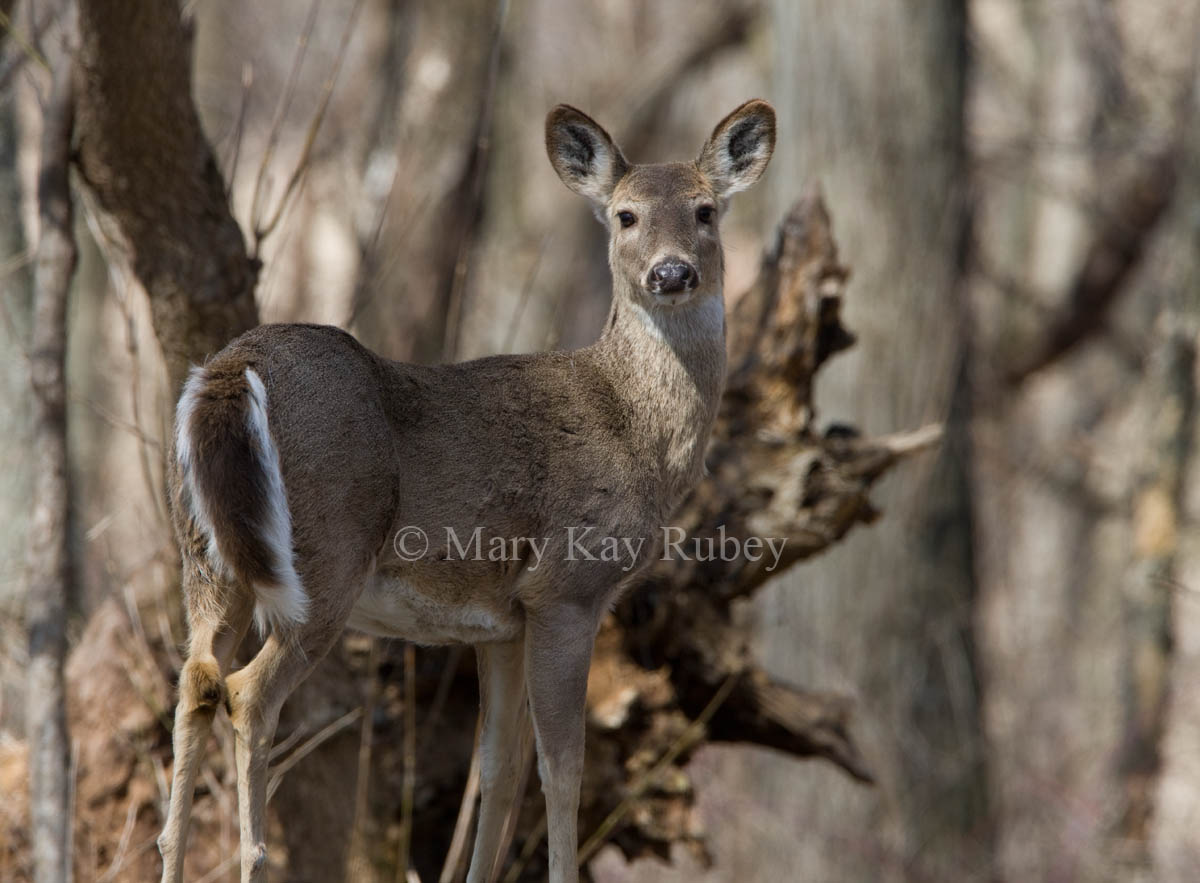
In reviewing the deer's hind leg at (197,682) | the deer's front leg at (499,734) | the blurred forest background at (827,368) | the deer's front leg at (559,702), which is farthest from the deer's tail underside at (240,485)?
the blurred forest background at (827,368)

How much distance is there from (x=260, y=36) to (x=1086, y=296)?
10.5 meters

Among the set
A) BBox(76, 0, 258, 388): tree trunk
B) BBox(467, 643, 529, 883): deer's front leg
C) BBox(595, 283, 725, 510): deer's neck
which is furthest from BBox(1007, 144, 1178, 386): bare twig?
BBox(76, 0, 258, 388): tree trunk

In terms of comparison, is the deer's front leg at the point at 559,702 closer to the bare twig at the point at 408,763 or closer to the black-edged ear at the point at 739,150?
the bare twig at the point at 408,763

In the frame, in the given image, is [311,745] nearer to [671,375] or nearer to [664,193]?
[671,375]

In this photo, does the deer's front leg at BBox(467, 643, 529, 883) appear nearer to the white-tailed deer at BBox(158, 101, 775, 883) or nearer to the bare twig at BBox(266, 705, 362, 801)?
the white-tailed deer at BBox(158, 101, 775, 883)

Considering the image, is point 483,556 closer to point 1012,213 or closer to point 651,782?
point 651,782

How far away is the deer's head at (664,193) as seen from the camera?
16.3 feet

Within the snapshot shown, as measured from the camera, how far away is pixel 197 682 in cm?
418

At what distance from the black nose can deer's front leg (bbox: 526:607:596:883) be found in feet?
3.64

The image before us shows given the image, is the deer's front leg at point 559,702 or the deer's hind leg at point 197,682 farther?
the deer's front leg at point 559,702

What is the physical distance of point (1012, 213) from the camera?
1588 centimetres

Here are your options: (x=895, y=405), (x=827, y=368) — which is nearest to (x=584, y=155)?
(x=827, y=368)

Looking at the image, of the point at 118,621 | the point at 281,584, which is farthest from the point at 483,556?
the point at 118,621

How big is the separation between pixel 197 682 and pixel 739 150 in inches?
112
